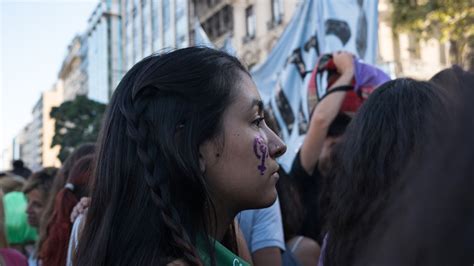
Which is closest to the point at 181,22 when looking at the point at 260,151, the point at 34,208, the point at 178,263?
the point at 34,208

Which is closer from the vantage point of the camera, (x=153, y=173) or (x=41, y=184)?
(x=153, y=173)

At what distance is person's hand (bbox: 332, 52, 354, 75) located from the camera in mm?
2992

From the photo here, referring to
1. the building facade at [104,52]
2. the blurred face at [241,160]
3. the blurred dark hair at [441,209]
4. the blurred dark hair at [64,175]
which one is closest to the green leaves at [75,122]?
the building facade at [104,52]

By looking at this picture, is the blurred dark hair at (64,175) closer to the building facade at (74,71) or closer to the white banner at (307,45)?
the white banner at (307,45)

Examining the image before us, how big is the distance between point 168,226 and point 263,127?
1.31ft

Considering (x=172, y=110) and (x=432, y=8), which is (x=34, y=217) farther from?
(x=432, y=8)

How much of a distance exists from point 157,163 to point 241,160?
0.21 metres

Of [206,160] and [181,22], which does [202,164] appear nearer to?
[206,160]

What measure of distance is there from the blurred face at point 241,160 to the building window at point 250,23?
88.7 ft

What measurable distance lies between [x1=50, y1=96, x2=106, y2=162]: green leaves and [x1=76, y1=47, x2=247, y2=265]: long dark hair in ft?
121

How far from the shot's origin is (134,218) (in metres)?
1.24

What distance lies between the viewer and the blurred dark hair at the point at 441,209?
522 millimetres

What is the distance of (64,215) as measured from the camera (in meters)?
2.72

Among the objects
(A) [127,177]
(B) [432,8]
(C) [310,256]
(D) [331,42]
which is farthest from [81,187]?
(B) [432,8]
